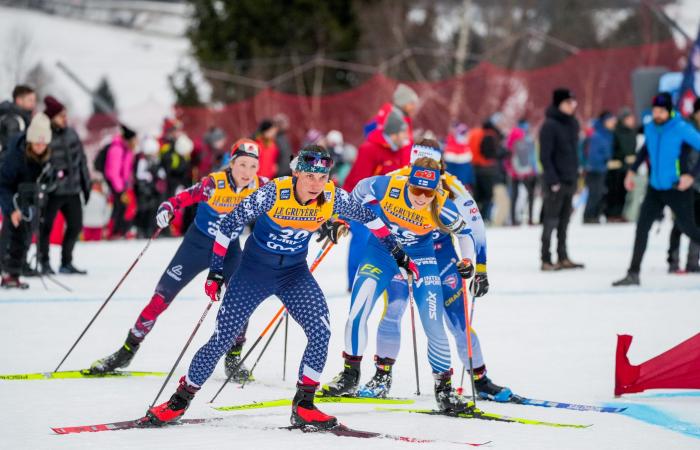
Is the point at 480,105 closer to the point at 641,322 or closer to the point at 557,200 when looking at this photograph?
the point at 557,200

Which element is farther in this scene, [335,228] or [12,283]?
[12,283]

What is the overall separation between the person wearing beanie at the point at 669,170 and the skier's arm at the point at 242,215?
6.09 metres

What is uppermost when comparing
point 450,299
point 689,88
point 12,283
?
point 689,88

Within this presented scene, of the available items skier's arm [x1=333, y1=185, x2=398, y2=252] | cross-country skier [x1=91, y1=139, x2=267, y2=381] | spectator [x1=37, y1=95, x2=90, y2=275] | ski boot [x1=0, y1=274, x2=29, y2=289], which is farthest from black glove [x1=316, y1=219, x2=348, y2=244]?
spectator [x1=37, y1=95, x2=90, y2=275]

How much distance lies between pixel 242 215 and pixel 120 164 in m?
11.1

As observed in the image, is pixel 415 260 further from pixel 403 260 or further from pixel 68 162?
pixel 68 162

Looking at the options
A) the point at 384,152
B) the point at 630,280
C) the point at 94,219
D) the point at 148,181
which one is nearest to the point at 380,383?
the point at 384,152

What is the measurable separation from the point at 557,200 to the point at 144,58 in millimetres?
71092

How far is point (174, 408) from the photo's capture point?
6.04 meters

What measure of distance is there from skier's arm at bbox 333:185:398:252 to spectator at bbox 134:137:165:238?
1144 centimetres

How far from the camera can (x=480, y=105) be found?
2567cm

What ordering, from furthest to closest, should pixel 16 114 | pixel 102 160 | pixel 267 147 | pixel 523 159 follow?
pixel 523 159, pixel 267 147, pixel 102 160, pixel 16 114

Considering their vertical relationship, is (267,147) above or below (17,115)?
below

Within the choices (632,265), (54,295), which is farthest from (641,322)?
(54,295)
